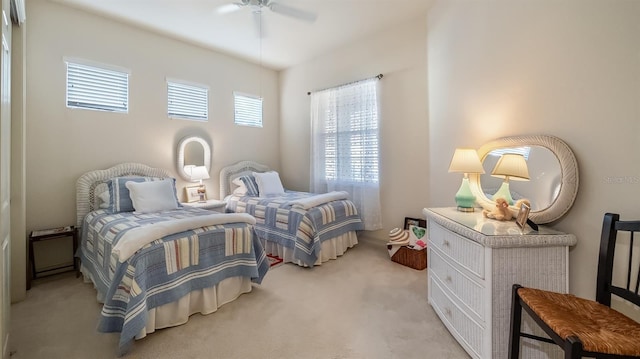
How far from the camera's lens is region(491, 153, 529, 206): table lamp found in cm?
187

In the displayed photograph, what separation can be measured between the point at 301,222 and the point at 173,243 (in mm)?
1373

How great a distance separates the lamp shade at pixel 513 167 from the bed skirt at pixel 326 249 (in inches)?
76.7

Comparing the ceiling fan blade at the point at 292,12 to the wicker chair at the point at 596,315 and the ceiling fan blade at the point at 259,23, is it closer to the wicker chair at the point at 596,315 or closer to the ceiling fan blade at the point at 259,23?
the ceiling fan blade at the point at 259,23

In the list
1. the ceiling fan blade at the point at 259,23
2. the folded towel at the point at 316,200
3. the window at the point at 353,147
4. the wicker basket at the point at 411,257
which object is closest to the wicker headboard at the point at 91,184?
the folded towel at the point at 316,200

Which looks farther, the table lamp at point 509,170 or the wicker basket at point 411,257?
the wicker basket at point 411,257

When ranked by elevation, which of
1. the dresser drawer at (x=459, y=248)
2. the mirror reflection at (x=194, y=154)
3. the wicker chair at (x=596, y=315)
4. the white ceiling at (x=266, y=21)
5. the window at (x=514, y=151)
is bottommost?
the wicker chair at (x=596, y=315)

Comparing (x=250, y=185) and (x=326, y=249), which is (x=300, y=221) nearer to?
(x=326, y=249)

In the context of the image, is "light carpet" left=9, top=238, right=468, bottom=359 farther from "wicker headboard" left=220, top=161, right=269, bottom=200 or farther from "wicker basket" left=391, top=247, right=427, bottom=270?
"wicker headboard" left=220, top=161, right=269, bottom=200

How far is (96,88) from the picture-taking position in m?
3.20

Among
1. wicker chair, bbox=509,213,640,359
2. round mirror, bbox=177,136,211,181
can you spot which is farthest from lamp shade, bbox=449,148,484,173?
round mirror, bbox=177,136,211,181

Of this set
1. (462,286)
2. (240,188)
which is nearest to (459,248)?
(462,286)

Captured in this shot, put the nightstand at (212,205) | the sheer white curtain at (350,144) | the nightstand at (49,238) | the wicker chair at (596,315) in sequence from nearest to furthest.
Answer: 1. the wicker chair at (596,315)
2. the nightstand at (49,238)
3. the nightstand at (212,205)
4. the sheer white curtain at (350,144)

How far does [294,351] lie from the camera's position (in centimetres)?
169

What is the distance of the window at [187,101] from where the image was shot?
3.80 m
